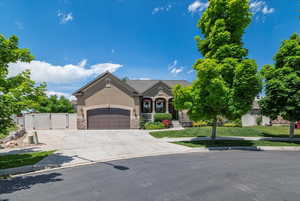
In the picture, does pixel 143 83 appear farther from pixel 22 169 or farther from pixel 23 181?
pixel 23 181

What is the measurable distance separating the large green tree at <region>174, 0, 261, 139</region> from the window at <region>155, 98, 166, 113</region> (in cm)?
1163

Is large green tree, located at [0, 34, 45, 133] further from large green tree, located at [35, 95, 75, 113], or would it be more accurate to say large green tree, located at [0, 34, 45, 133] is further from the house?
large green tree, located at [35, 95, 75, 113]

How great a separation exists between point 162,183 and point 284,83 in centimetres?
1234

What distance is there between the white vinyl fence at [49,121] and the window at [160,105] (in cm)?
1145

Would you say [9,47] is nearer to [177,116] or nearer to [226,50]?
[226,50]

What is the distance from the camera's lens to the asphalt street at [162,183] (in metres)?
4.02

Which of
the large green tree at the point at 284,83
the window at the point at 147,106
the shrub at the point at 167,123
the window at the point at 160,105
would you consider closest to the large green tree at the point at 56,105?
the window at the point at 147,106

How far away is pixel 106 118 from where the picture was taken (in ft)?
63.5

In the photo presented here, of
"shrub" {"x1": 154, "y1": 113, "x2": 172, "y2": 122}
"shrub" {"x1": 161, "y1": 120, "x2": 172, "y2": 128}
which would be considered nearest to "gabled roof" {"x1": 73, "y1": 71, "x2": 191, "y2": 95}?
"shrub" {"x1": 154, "y1": 113, "x2": 172, "y2": 122}

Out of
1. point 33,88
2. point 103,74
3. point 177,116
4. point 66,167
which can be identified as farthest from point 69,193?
point 177,116

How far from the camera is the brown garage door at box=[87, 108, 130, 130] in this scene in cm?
1927

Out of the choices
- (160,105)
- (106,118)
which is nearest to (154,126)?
(160,105)

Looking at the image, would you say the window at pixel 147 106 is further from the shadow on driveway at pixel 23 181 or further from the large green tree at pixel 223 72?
the shadow on driveway at pixel 23 181

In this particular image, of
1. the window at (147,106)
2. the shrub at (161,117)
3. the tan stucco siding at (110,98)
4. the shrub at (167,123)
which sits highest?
the tan stucco siding at (110,98)
